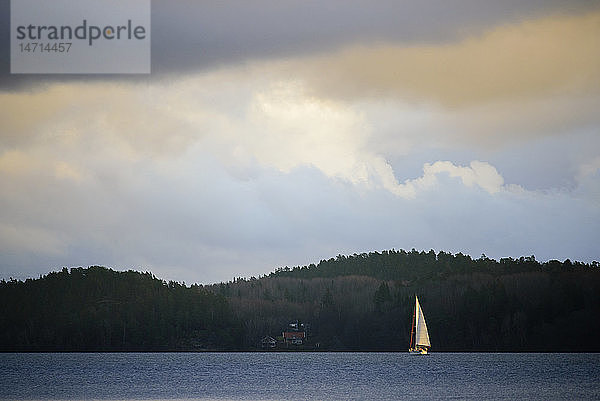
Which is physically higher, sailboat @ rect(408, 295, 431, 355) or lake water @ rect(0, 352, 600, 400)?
sailboat @ rect(408, 295, 431, 355)

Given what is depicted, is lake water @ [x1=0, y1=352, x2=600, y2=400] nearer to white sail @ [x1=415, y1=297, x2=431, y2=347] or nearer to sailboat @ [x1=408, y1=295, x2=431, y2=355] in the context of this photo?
white sail @ [x1=415, y1=297, x2=431, y2=347]

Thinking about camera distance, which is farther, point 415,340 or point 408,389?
point 415,340

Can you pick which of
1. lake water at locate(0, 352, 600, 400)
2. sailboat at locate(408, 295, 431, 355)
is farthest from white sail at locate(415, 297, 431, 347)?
lake water at locate(0, 352, 600, 400)

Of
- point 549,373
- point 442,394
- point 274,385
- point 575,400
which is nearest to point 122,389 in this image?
point 274,385

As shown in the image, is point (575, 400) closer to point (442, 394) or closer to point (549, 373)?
point (442, 394)

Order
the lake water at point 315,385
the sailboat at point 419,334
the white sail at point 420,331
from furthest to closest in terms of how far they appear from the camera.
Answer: the sailboat at point 419,334 < the white sail at point 420,331 < the lake water at point 315,385

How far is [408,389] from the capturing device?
8475cm

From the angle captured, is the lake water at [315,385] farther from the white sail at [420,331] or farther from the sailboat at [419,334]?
the sailboat at [419,334]

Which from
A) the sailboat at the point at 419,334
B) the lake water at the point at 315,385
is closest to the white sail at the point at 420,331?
the sailboat at the point at 419,334

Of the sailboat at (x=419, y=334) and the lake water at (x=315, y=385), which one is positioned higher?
the sailboat at (x=419, y=334)

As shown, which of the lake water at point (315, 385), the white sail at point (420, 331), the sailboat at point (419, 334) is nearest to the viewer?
the lake water at point (315, 385)

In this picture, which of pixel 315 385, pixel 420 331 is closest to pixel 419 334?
pixel 420 331

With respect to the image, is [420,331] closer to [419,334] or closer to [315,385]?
[419,334]

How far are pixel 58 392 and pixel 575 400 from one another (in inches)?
1684
